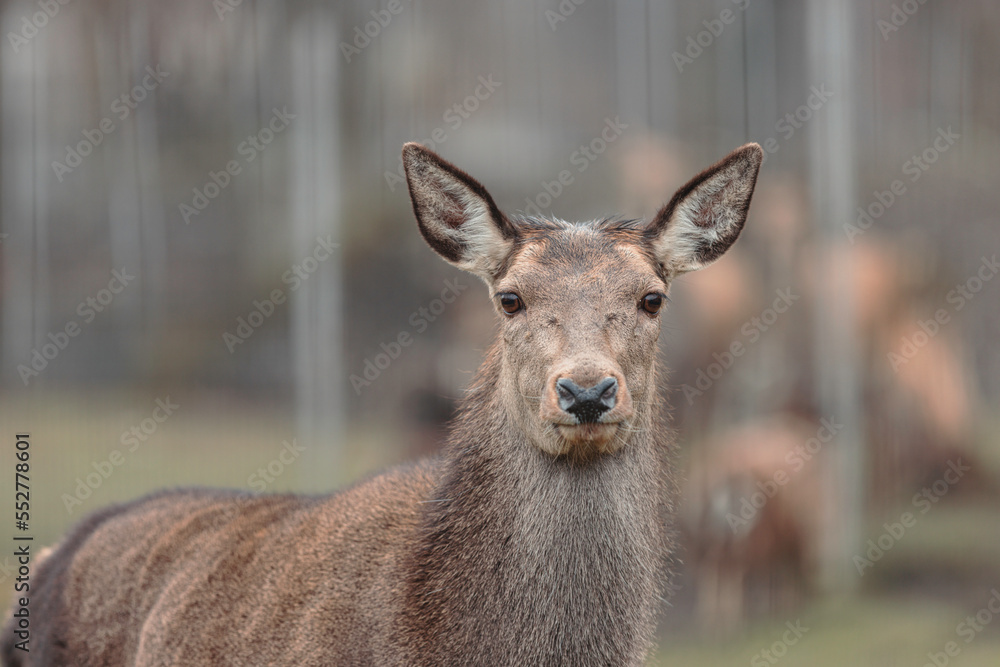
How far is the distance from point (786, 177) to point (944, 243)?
191 centimetres

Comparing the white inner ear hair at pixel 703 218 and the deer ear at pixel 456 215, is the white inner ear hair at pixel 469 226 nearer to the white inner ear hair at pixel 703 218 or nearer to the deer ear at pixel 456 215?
the deer ear at pixel 456 215

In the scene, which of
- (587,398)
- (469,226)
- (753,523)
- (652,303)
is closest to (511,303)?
(469,226)

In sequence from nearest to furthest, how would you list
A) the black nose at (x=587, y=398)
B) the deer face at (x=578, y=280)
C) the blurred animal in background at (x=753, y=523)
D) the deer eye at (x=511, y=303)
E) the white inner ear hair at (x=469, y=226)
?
the black nose at (x=587, y=398) < the deer face at (x=578, y=280) < the deer eye at (x=511, y=303) < the white inner ear hair at (x=469, y=226) < the blurred animal in background at (x=753, y=523)

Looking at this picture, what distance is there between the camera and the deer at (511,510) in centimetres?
361

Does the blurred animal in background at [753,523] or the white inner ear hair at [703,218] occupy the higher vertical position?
the white inner ear hair at [703,218]

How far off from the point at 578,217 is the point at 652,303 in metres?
7.37

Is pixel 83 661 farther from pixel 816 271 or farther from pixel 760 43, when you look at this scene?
pixel 760 43

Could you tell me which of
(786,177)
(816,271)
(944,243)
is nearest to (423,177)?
(816,271)

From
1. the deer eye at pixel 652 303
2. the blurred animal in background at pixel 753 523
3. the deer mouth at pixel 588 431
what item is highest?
the deer eye at pixel 652 303

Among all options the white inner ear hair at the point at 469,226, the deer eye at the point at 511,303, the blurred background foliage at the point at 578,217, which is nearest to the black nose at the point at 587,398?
the deer eye at the point at 511,303

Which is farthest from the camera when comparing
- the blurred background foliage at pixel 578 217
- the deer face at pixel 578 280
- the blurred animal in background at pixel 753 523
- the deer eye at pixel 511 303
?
the blurred background foliage at pixel 578 217

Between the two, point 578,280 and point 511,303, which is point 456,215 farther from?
point 578,280

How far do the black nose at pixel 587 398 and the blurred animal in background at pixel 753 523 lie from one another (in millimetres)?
5726

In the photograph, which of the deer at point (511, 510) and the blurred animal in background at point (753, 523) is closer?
the deer at point (511, 510)
